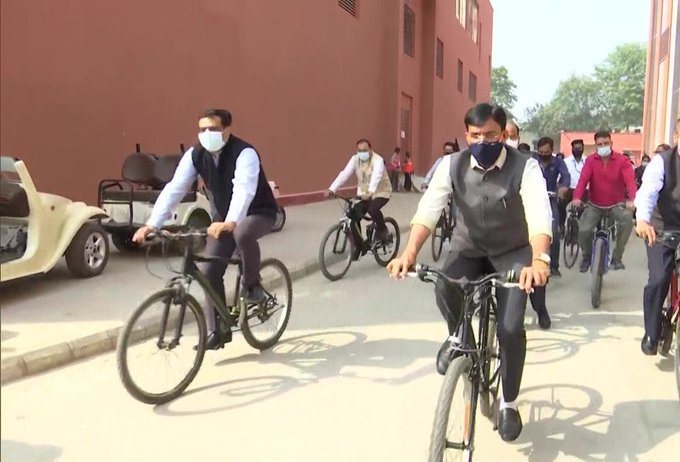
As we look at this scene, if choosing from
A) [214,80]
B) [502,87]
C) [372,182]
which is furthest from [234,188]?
[502,87]

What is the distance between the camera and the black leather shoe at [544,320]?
6.27m

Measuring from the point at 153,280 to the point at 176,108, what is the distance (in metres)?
5.27

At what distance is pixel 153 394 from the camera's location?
438 cm

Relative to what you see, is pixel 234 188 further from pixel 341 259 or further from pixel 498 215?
pixel 341 259

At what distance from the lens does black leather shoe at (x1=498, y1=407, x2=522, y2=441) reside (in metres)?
3.53

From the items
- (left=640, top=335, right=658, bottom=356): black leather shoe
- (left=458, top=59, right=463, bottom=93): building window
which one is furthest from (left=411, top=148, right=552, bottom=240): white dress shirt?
(left=458, top=59, right=463, bottom=93): building window

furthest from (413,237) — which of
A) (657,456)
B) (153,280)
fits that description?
(153,280)

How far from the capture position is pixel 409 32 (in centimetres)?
2822

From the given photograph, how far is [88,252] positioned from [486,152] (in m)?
5.65

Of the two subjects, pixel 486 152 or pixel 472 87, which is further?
pixel 472 87

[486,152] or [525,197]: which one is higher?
[486,152]

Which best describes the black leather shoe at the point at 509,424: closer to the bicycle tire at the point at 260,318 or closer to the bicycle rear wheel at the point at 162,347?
the bicycle rear wheel at the point at 162,347

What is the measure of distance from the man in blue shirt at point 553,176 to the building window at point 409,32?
20.3 meters

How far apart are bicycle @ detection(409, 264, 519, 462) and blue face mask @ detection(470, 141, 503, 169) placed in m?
0.67
